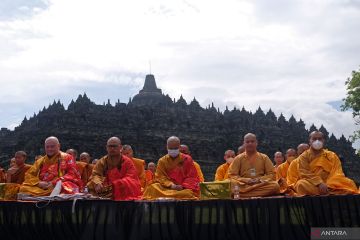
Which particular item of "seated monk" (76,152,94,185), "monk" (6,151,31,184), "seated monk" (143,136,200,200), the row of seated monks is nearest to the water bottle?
the row of seated monks

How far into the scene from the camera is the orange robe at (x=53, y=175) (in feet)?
28.3

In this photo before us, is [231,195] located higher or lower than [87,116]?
lower

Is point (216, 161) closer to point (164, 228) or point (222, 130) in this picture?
point (222, 130)

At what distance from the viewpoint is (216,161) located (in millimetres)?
42625

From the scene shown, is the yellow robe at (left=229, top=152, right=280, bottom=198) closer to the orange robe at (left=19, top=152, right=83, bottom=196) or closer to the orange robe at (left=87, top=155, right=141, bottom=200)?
the orange robe at (left=87, top=155, right=141, bottom=200)

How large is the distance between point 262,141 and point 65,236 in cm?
4393

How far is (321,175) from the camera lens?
848 centimetres

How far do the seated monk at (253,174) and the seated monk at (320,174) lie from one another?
0.51m

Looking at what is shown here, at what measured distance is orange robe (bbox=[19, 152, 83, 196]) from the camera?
8.62 m

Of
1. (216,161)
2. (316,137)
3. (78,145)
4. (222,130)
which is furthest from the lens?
(222,130)

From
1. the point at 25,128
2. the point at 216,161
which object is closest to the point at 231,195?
the point at 216,161

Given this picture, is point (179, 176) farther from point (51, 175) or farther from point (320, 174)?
point (320, 174)

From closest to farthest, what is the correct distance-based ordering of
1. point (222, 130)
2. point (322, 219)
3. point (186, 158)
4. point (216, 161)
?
point (322, 219) → point (186, 158) → point (216, 161) → point (222, 130)

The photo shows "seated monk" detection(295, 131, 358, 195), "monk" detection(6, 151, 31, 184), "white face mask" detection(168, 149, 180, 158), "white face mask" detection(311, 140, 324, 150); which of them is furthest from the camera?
"monk" detection(6, 151, 31, 184)
